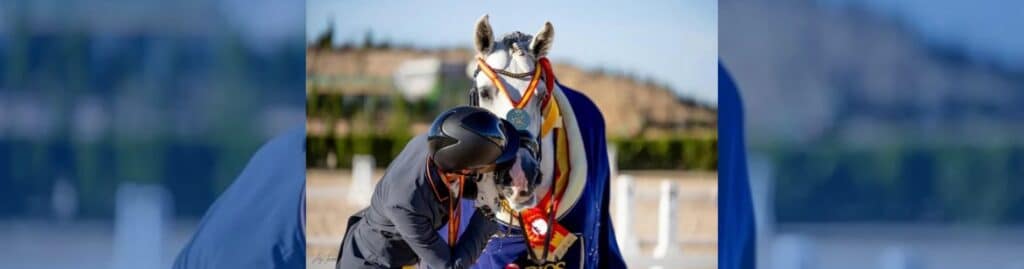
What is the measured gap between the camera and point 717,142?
5.16m

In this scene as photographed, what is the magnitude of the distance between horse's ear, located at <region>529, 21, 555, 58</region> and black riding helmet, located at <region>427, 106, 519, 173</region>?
686mm

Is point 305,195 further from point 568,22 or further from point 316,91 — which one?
point 568,22

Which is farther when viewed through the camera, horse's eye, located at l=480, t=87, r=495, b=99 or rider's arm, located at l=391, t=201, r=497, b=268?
horse's eye, located at l=480, t=87, r=495, b=99

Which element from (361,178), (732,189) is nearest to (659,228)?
(732,189)

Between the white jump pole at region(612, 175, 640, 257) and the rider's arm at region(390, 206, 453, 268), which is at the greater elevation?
the rider's arm at region(390, 206, 453, 268)

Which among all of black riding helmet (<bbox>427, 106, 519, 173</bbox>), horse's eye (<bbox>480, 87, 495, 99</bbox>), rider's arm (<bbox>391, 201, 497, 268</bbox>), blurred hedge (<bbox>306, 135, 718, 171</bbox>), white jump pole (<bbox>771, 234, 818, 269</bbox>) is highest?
horse's eye (<bbox>480, 87, 495, 99</bbox>)

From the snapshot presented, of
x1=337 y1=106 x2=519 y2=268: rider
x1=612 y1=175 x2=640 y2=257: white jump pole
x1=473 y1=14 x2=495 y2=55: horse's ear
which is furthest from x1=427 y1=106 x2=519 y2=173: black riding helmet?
x1=612 y1=175 x2=640 y2=257: white jump pole

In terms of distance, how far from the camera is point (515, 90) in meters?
4.53

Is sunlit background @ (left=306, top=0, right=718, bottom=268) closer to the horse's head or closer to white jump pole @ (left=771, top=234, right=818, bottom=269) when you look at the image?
the horse's head

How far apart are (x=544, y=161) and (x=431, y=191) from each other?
2.05 feet

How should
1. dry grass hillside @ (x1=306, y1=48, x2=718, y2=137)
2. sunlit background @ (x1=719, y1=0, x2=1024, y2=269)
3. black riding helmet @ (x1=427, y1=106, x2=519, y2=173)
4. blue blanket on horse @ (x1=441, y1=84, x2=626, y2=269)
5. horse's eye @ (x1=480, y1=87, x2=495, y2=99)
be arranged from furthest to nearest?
sunlit background @ (x1=719, y1=0, x2=1024, y2=269) < dry grass hillside @ (x1=306, y1=48, x2=718, y2=137) < blue blanket on horse @ (x1=441, y1=84, x2=626, y2=269) < horse's eye @ (x1=480, y1=87, x2=495, y2=99) < black riding helmet @ (x1=427, y1=106, x2=519, y2=173)

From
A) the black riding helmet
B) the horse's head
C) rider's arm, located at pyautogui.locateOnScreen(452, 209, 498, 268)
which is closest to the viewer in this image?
the black riding helmet

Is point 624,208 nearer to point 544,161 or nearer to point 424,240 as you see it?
point 544,161

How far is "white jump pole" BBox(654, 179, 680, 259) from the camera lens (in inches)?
204
